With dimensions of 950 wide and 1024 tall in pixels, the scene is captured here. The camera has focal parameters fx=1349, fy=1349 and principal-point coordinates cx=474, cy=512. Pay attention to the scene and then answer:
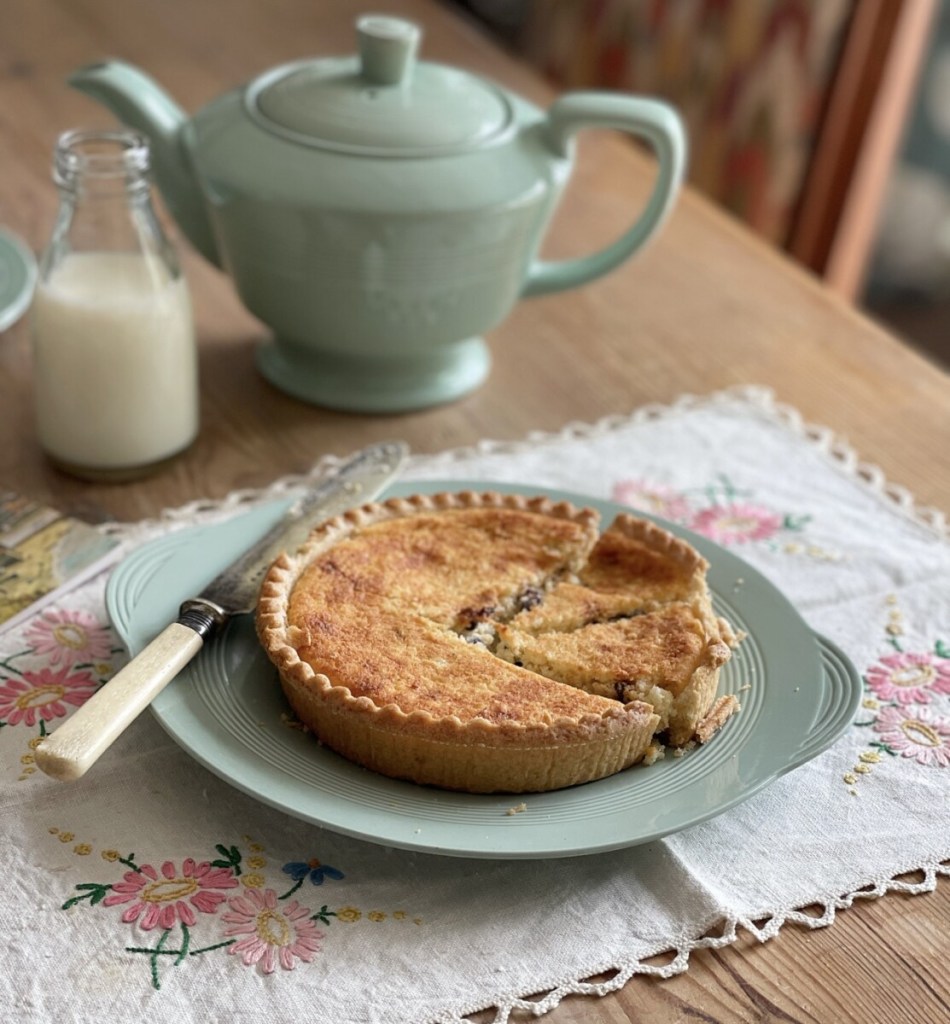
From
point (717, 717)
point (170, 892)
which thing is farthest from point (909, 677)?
point (170, 892)

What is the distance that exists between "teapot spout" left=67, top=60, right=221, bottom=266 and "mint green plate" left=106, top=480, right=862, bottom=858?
50 cm

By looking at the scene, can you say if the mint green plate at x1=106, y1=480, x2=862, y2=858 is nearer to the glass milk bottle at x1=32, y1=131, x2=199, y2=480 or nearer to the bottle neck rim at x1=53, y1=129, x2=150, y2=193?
the glass milk bottle at x1=32, y1=131, x2=199, y2=480

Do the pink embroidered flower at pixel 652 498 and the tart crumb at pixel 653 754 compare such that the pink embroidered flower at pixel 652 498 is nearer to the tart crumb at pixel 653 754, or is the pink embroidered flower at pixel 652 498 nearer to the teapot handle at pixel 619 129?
the teapot handle at pixel 619 129

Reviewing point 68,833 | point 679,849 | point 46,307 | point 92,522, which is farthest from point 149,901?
point 46,307

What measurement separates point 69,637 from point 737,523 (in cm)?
66

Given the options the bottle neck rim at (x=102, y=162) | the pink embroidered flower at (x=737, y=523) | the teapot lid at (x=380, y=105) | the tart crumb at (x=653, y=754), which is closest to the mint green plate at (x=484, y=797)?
the tart crumb at (x=653, y=754)

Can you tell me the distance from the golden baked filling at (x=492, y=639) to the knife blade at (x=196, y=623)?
36mm

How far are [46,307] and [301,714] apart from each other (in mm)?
541

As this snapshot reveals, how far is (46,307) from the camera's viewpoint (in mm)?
1281

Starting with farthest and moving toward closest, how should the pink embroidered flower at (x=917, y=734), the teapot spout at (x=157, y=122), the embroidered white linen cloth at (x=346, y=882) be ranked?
the teapot spout at (x=157, y=122)
the pink embroidered flower at (x=917, y=734)
the embroidered white linen cloth at (x=346, y=882)

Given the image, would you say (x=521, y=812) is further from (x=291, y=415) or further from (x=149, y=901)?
(x=291, y=415)

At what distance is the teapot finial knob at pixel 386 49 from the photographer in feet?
4.57

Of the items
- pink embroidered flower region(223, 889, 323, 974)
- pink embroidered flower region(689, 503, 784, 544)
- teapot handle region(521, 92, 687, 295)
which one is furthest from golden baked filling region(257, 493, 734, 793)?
teapot handle region(521, 92, 687, 295)

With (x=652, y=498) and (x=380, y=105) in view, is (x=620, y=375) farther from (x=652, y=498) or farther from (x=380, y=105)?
(x=380, y=105)
